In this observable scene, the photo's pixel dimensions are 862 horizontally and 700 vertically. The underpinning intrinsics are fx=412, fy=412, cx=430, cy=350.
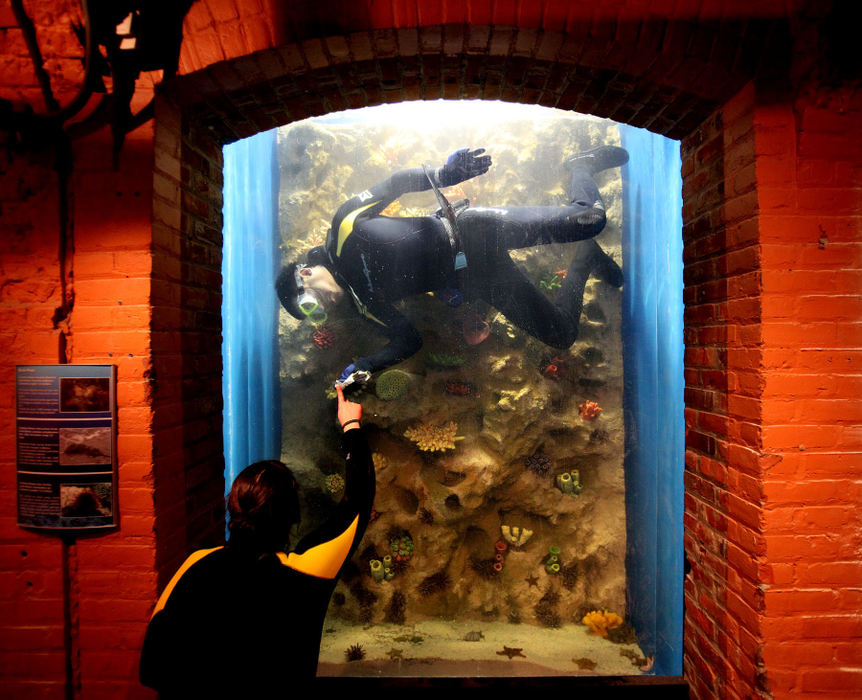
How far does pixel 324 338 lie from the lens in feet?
10.7

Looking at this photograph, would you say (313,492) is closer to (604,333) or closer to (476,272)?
(476,272)

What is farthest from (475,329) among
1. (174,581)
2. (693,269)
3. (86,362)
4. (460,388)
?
(174,581)

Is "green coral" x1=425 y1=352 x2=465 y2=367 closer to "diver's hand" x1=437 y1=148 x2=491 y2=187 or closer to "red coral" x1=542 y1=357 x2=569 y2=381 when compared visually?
"red coral" x1=542 y1=357 x2=569 y2=381

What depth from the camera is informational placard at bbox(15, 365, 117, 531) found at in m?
1.58

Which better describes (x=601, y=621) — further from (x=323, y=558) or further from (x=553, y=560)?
(x=323, y=558)

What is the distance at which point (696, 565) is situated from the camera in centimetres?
186

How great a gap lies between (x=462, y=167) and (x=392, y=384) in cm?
174

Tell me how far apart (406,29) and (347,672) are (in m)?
3.68

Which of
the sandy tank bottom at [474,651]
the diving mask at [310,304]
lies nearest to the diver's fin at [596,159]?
the diving mask at [310,304]

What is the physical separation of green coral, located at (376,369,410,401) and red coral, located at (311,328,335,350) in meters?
0.49

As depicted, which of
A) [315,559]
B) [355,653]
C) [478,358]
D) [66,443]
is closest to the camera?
[315,559]

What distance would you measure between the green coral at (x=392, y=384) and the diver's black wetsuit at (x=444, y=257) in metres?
0.10

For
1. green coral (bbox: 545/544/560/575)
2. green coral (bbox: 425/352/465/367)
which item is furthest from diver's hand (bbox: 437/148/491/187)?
green coral (bbox: 545/544/560/575)

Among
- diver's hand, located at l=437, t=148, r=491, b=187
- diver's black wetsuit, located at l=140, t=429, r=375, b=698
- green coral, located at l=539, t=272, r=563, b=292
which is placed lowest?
diver's black wetsuit, located at l=140, t=429, r=375, b=698
